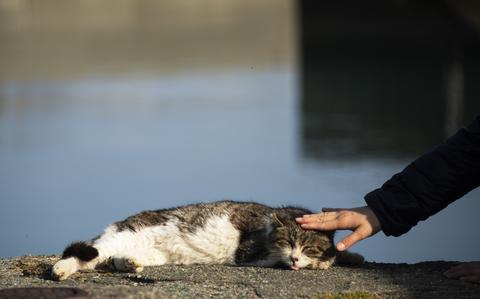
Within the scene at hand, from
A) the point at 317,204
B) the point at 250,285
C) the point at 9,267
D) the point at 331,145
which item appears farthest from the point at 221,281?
the point at 331,145

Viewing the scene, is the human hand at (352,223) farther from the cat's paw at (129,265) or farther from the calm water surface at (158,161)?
the calm water surface at (158,161)

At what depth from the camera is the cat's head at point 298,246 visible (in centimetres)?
535

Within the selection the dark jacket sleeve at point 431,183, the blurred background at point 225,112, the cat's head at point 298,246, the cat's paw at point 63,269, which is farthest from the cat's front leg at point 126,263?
the blurred background at point 225,112

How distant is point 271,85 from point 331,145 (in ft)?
18.8

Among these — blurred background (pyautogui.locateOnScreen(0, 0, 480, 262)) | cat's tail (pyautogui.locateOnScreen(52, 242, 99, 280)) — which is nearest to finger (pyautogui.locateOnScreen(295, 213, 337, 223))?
cat's tail (pyautogui.locateOnScreen(52, 242, 99, 280))

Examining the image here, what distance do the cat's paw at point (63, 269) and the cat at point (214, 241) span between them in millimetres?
108

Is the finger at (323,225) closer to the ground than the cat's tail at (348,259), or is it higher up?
Answer: higher up

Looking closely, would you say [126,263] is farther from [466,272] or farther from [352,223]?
[466,272]

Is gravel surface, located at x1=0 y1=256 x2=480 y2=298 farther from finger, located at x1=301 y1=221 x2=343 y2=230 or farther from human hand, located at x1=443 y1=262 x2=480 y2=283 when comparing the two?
finger, located at x1=301 y1=221 x2=343 y2=230

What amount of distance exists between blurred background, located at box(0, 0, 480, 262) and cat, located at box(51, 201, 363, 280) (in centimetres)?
182

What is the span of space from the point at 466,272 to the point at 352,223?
553 mm

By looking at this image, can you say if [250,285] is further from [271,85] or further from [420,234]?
[271,85]

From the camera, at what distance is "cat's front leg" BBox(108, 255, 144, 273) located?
5277 millimetres

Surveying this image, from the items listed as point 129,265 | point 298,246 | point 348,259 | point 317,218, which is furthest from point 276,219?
point 129,265
